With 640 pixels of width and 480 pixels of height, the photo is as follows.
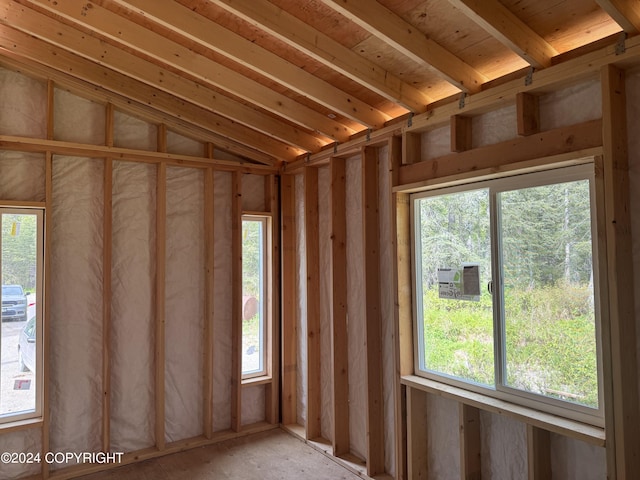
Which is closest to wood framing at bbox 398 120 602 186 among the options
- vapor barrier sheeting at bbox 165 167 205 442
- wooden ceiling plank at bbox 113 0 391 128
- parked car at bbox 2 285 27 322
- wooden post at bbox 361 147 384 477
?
wooden post at bbox 361 147 384 477

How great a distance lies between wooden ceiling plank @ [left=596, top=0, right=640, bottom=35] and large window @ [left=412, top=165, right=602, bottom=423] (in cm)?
67

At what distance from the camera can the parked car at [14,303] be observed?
12.0ft

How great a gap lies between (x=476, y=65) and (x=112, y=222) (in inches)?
126

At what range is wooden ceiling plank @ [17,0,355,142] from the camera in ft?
9.33

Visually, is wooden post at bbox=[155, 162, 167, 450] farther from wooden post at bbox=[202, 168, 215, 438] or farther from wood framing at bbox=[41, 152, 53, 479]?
wood framing at bbox=[41, 152, 53, 479]

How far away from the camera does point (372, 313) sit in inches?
142

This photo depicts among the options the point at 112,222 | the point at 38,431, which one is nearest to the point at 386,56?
the point at 112,222

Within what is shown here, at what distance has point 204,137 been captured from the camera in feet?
14.4

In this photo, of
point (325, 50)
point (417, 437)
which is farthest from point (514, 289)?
point (325, 50)

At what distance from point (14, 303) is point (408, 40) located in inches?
142

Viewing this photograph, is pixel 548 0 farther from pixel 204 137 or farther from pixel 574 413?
pixel 204 137

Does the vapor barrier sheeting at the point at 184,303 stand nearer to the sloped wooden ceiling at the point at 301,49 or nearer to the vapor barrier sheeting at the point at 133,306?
the vapor barrier sheeting at the point at 133,306

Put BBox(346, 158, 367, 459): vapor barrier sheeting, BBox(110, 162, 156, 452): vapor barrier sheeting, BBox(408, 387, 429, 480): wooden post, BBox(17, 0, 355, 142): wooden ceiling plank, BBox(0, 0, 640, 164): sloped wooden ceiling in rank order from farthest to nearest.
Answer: BBox(110, 162, 156, 452): vapor barrier sheeting → BBox(346, 158, 367, 459): vapor barrier sheeting → BBox(408, 387, 429, 480): wooden post → BBox(17, 0, 355, 142): wooden ceiling plank → BBox(0, 0, 640, 164): sloped wooden ceiling

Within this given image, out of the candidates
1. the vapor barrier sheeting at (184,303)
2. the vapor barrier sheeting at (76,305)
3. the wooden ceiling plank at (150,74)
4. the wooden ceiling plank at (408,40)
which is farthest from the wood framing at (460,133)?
the vapor barrier sheeting at (76,305)
